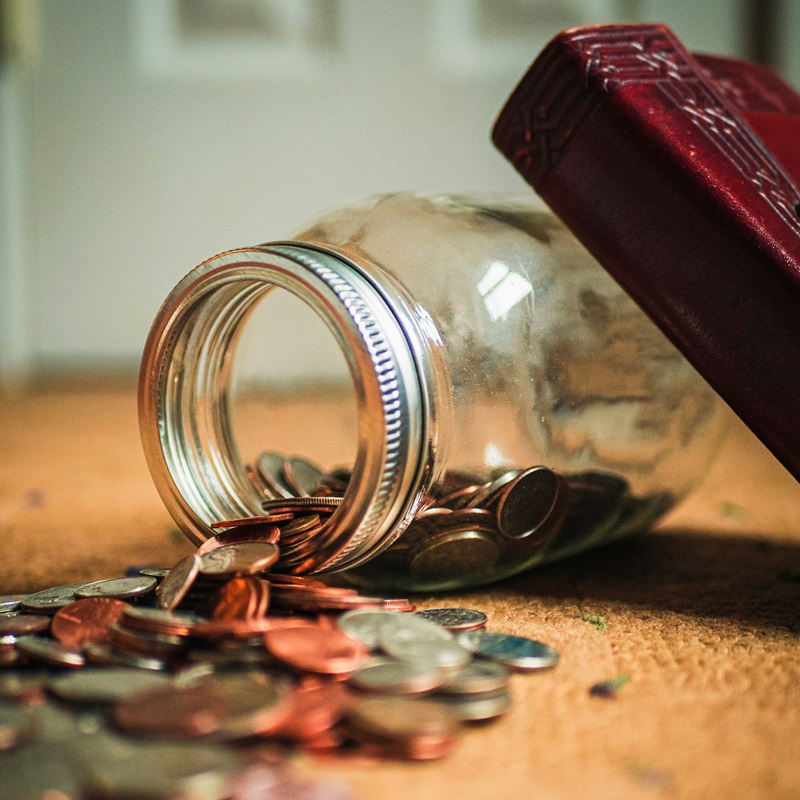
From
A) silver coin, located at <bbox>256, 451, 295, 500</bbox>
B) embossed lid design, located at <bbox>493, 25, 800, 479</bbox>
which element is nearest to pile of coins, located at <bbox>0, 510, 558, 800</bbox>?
silver coin, located at <bbox>256, 451, 295, 500</bbox>

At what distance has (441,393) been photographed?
58 centimetres

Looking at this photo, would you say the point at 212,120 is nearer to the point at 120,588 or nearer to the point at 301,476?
the point at 301,476

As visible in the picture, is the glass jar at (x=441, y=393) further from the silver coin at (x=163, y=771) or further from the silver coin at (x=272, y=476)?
the silver coin at (x=163, y=771)

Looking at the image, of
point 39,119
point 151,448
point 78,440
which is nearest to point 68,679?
point 151,448

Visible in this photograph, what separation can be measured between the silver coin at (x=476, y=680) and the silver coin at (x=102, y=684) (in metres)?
0.13

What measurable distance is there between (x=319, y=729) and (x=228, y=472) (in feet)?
0.98

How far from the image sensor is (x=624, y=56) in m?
0.66

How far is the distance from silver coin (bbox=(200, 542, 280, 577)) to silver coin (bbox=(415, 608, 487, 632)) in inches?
3.8

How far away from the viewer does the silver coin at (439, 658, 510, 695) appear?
17.5 inches

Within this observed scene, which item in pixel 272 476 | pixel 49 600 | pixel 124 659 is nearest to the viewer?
pixel 124 659

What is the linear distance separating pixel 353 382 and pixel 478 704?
193mm

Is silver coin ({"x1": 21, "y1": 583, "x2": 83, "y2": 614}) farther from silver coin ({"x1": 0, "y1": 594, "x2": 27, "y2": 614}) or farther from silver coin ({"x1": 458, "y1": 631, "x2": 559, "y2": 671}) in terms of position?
silver coin ({"x1": 458, "y1": 631, "x2": 559, "y2": 671})

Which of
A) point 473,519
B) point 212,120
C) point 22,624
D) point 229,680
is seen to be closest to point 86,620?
point 22,624

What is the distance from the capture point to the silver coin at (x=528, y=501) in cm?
61
